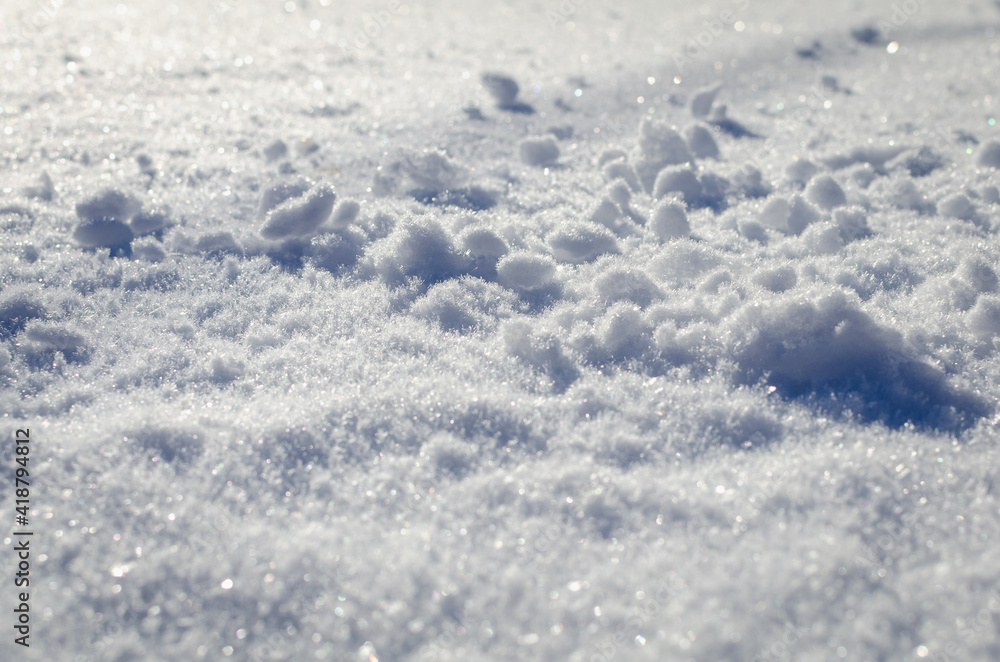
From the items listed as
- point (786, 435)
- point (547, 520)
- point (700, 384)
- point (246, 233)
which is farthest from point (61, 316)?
point (786, 435)

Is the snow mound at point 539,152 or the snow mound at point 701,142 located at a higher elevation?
the snow mound at point 701,142

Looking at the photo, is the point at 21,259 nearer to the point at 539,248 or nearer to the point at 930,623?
the point at 539,248

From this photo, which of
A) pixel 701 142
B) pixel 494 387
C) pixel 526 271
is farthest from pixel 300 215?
pixel 701 142

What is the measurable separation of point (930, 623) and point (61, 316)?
224 centimetres

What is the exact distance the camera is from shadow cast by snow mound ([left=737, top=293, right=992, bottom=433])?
160cm

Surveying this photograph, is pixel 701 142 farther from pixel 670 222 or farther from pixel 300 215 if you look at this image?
pixel 300 215

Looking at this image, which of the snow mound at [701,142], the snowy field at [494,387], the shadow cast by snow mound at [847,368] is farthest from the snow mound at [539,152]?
the shadow cast by snow mound at [847,368]

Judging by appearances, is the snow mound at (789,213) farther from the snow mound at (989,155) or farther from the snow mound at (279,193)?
the snow mound at (279,193)

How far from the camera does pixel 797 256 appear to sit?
2305 millimetres

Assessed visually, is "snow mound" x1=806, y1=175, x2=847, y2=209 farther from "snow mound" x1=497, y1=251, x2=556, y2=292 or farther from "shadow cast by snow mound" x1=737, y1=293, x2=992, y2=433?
"snow mound" x1=497, y1=251, x2=556, y2=292

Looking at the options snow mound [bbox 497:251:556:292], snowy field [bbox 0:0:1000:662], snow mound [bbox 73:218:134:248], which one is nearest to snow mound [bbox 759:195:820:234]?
snowy field [bbox 0:0:1000:662]

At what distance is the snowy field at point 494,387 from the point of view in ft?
3.80

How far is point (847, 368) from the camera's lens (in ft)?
5.62

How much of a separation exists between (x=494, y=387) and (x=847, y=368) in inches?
35.7
